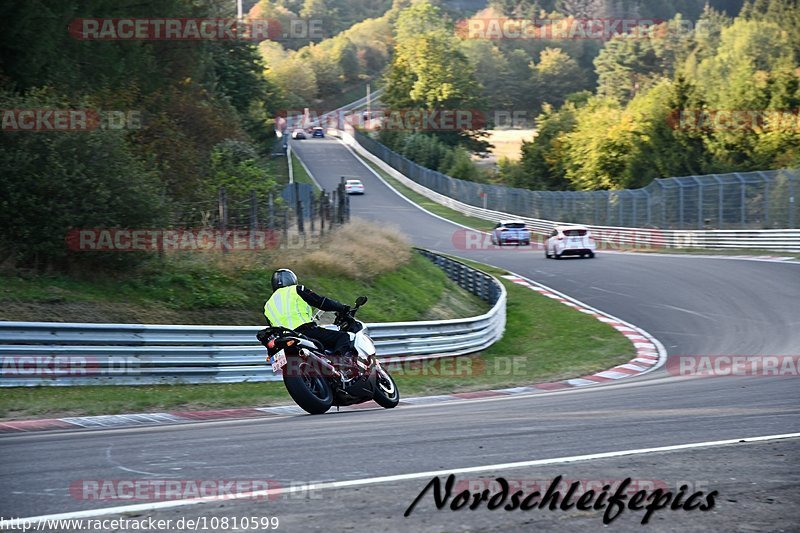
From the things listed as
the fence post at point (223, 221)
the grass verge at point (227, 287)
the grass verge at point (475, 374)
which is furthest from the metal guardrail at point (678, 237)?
the fence post at point (223, 221)

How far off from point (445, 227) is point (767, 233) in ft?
80.3

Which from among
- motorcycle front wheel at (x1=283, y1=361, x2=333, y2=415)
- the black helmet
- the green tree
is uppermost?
the green tree

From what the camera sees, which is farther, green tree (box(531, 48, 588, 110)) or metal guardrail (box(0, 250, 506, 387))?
green tree (box(531, 48, 588, 110))

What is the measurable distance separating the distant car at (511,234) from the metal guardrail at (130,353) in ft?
97.2

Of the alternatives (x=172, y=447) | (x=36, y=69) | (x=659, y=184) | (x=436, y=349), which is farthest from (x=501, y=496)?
(x=659, y=184)

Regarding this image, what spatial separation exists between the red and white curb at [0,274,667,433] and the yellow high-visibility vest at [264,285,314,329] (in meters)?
1.37

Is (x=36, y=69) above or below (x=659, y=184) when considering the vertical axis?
above

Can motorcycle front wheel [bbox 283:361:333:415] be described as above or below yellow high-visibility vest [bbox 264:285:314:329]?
below

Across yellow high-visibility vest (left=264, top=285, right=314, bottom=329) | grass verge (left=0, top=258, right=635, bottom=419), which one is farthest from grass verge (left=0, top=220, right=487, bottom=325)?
yellow high-visibility vest (left=264, top=285, right=314, bottom=329)

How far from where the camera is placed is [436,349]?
1712cm

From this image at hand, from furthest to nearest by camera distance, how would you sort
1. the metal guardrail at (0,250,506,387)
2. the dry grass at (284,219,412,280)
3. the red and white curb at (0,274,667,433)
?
the dry grass at (284,219,412,280), the metal guardrail at (0,250,506,387), the red and white curb at (0,274,667,433)

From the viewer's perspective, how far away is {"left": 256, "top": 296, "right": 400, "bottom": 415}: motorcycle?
10047 millimetres

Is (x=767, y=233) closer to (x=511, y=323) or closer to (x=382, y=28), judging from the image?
(x=511, y=323)

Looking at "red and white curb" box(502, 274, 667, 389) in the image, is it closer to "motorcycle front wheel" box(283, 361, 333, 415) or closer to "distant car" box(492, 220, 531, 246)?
"motorcycle front wheel" box(283, 361, 333, 415)
